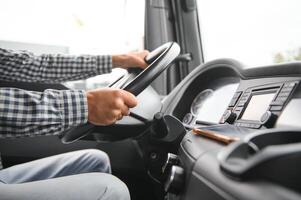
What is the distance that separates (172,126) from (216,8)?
930 millimetres

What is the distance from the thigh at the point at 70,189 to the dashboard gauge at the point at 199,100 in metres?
0.48

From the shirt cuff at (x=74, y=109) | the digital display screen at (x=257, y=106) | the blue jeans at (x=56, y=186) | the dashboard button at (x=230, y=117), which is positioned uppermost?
the shirt cuff at (x=74, y=109)

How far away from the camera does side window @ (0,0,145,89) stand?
6.21 feet

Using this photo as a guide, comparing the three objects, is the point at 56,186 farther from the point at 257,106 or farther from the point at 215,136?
the point at 257,106

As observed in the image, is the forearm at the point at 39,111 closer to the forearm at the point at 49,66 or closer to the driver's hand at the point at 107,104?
the driver's hand at the point at 107,104

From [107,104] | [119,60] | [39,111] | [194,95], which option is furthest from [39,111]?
[194,95]

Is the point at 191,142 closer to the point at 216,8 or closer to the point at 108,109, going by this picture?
the point at 108,109

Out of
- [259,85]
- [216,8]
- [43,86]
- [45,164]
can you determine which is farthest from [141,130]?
[216,8]

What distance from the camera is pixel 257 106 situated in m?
0.81

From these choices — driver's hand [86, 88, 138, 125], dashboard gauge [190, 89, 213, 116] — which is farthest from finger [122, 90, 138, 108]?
dashboard gauge [190, 89, 213, 116]

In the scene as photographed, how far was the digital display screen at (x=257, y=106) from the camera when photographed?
2.53 ft

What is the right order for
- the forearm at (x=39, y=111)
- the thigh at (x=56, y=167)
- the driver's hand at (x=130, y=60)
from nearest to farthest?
the forearm at (x=39, y=111)
the thigh at (x=56, y=167)
the driver's hand at (x=130, y=60)

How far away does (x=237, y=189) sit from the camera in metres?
0.42

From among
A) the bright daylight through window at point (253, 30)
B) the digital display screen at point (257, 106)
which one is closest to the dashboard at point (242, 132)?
the digital display screen at point (257, 106)
